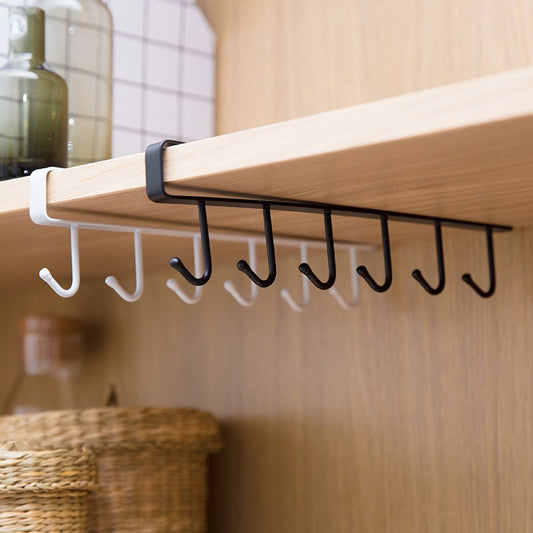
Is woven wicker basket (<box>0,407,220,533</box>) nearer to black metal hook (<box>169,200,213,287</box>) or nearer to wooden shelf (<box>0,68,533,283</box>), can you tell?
wooden shelf (<box>0,68,533,283</box>)

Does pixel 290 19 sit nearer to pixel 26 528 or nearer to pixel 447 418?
pixel 447 418

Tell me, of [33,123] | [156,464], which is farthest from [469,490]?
[33,123]

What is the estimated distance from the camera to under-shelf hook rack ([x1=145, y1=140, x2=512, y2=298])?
70cm

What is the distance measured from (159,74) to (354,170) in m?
0.75

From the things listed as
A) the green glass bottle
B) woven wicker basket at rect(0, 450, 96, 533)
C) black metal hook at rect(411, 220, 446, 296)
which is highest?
the green glass bottle

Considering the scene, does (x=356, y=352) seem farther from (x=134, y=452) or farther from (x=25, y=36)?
(x=25, y=36)

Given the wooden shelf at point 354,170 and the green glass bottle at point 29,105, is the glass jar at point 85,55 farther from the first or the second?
the wooden shelf at point 354,170

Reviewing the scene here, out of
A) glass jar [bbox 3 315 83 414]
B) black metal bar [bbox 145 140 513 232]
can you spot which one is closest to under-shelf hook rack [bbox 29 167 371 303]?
black metal bar [bbox 145 140 513 232]

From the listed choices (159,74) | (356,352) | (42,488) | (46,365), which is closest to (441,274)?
(356,352)

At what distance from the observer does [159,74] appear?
135 cm

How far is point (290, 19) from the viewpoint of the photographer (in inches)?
48.3

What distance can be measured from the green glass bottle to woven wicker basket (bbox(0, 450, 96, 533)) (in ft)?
1.02

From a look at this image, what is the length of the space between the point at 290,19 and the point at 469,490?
65 cm

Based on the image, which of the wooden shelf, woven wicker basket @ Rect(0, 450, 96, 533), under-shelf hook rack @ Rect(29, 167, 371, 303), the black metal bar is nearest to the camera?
the wooden shelf
